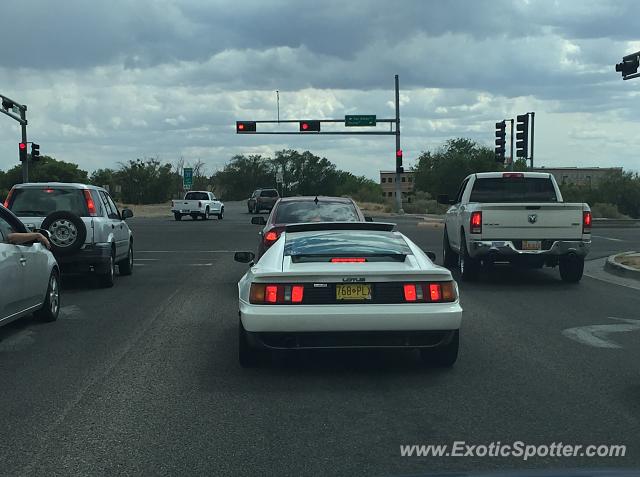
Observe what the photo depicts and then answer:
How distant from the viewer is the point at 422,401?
6.59 m

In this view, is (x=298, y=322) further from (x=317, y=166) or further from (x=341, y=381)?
(x=317, y=166)

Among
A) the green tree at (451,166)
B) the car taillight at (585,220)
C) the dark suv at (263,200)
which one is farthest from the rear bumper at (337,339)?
the green tree at (451,166)

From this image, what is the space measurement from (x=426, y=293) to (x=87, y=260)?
330 inches

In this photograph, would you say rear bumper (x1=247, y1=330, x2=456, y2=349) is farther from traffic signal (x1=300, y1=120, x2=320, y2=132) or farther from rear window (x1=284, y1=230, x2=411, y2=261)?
traffic signal (x1=300, y1=120, x2=320, y2=132)

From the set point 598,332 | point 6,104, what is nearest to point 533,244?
point 598,332

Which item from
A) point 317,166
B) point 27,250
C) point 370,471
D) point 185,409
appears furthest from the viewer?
point 317,166

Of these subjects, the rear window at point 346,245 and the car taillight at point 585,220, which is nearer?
the rear window at point 346,245

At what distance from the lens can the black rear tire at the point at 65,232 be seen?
13.6m

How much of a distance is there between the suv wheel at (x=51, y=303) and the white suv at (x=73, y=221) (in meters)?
2.58

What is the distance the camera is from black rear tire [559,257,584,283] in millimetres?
15477

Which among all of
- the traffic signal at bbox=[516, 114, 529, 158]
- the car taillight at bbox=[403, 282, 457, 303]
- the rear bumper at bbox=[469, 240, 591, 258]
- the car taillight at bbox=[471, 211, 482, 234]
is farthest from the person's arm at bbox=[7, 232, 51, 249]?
the traffic signal at bbox=[516, 114, 529, 158]

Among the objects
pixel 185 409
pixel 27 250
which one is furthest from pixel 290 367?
pixel 27 250

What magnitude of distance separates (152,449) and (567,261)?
11.6 m

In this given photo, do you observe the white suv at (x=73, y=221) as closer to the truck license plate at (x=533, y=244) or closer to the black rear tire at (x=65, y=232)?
the black rear tire at (x=65, y=232)
